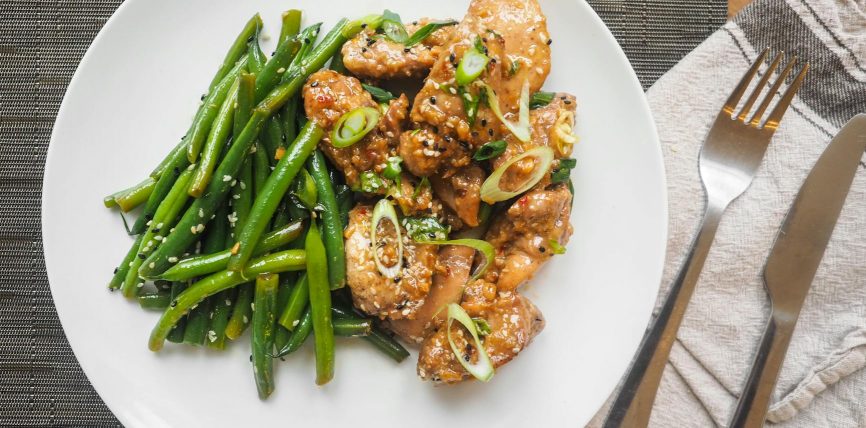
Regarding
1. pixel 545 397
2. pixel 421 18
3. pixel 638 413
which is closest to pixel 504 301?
pixel 545 397

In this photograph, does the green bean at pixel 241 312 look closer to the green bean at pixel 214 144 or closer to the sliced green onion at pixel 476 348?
the green bean at pixel 214 144

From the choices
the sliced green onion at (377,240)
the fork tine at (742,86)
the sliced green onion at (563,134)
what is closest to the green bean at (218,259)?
the sliced green onion at (377,240)

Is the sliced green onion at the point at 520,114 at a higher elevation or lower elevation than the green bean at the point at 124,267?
higher

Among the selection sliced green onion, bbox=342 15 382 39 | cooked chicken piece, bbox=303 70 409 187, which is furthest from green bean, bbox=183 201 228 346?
sliced green onion, bbox=342 15 382 39

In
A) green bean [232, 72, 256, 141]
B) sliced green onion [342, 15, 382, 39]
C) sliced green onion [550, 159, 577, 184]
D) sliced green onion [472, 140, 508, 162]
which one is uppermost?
sliced green onion [342, 15, 382, 39]

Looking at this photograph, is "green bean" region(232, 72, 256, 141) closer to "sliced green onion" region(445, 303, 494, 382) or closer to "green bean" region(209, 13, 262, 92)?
"green bean" region(209, 13, 262, 92)
